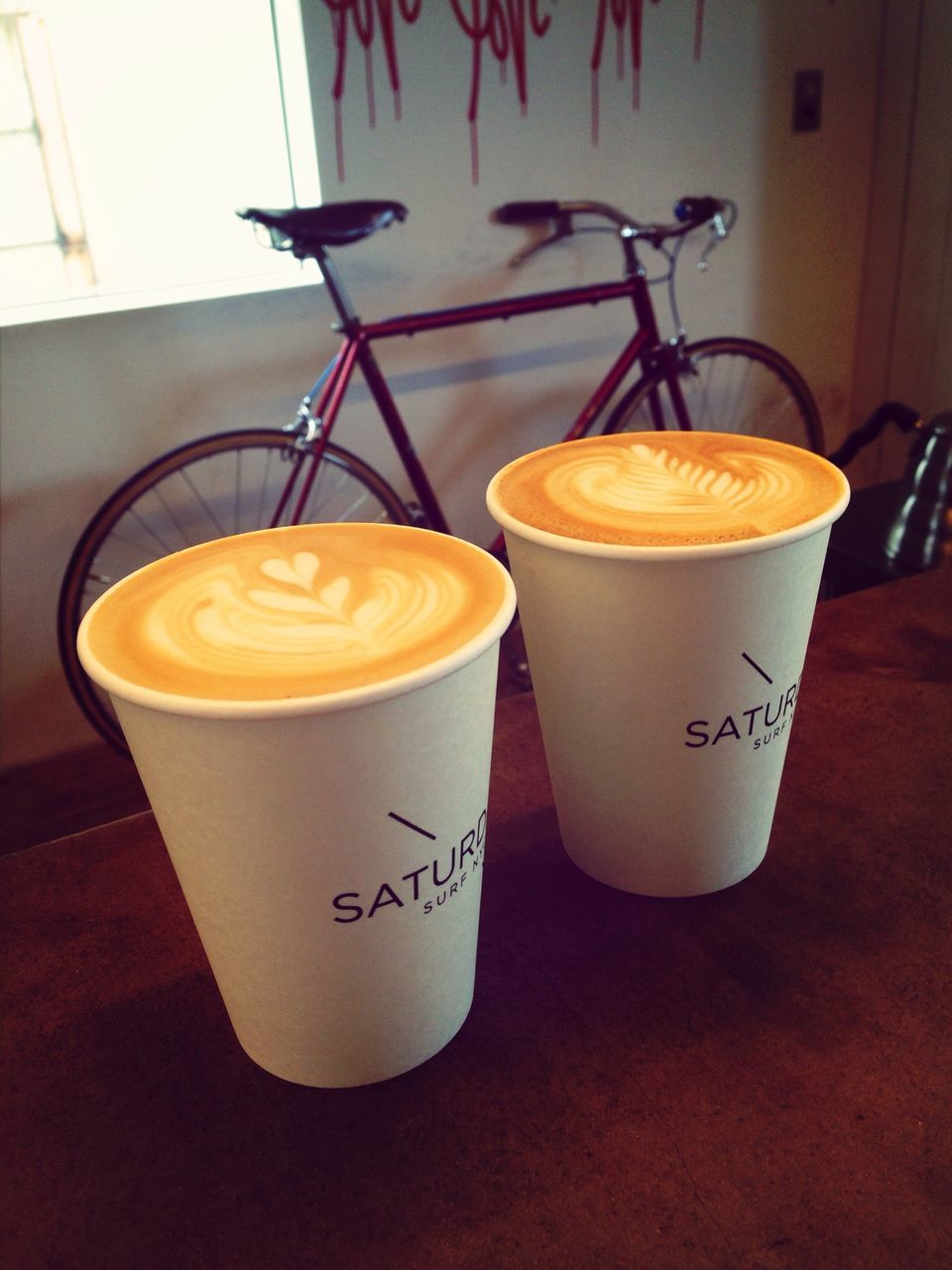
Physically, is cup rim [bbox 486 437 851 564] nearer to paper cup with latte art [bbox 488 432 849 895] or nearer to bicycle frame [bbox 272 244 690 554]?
paper cup with latte art [bbox 488 432 849 895]

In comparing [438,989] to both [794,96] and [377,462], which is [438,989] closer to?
[377,462]

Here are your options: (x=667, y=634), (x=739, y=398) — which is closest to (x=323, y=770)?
(x=667, y=634)

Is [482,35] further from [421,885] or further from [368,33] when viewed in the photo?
[421,885]

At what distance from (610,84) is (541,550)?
189 centimetres

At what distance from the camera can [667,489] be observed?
57 centimetres

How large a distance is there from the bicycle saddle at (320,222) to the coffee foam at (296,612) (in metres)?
1.24

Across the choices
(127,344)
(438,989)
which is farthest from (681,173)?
(438,989)

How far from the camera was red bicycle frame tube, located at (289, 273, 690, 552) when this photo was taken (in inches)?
71.6

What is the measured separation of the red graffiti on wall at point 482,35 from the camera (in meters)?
1.79

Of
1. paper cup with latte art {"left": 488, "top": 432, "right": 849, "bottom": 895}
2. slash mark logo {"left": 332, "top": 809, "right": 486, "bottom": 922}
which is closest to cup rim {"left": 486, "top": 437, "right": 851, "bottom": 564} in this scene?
paper cup with latte art {"left": 488, "top": 432, "right": 849, "bottom": 895}

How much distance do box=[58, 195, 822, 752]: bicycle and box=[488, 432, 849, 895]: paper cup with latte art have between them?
1248mm

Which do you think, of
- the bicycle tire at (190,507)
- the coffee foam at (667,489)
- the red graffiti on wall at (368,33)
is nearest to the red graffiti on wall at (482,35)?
the red graffiti on wall at (368,33)

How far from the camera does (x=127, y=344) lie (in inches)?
71.7

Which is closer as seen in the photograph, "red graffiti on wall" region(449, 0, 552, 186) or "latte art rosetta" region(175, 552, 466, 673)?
"latte art rosetta" region(175, 552, 466, 673)
